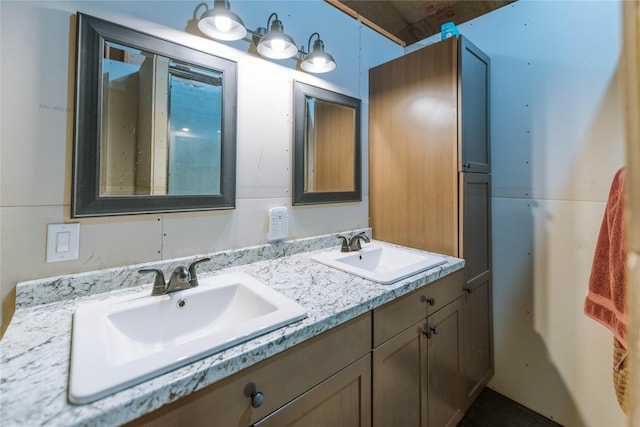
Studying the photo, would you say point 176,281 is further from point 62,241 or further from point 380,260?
point 380,260

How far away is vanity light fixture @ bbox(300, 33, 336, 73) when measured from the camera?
1.38 metres

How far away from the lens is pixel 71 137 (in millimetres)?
916

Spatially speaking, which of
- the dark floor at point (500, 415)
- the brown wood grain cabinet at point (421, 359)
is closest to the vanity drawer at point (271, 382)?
the brown wood grain cabinet at point (421, 359)

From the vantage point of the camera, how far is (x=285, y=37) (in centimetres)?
122

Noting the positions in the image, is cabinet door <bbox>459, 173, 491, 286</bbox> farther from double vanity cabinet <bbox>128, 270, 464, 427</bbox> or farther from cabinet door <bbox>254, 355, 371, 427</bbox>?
cabinet door <bbox>254, 355, 371, 427</bbox>

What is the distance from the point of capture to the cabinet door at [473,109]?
1.41 m

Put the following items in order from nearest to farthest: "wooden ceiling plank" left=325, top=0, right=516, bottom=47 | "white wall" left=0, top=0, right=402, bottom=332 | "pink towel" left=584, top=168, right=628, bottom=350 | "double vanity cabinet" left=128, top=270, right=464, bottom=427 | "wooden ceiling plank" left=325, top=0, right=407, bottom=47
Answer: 1. "double vanity cabinet" left=128, top=270, right=464, bottom=427
2. "white wall" left=0, top=0, right=402, bottom=332
3. "pink towel" left=584, top=168, right=628, bottom=350
4. "wooden ceiling plank" left=325, top=0, right=407, bottom=47
5. "wooden ceiling plank" left=325, top=0, right=516, bottom=47

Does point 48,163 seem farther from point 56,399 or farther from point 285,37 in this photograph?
point 285,37

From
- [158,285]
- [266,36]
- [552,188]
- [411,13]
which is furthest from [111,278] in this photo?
[411,13]

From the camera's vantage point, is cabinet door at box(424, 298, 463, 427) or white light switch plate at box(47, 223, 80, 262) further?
cabinet door at box(424, 298, 463, 427)

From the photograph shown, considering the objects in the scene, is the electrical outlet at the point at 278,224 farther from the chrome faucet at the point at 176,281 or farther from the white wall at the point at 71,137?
the chrome faucet at the point at 176,281

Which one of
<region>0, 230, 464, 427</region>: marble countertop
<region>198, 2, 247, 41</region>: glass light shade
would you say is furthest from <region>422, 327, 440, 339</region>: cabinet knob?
<region>198, 2, 247, 41</region>: glass light shade

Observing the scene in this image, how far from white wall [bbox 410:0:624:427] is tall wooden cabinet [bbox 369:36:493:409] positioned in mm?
99

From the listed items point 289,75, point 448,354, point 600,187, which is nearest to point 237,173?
point 289,75
